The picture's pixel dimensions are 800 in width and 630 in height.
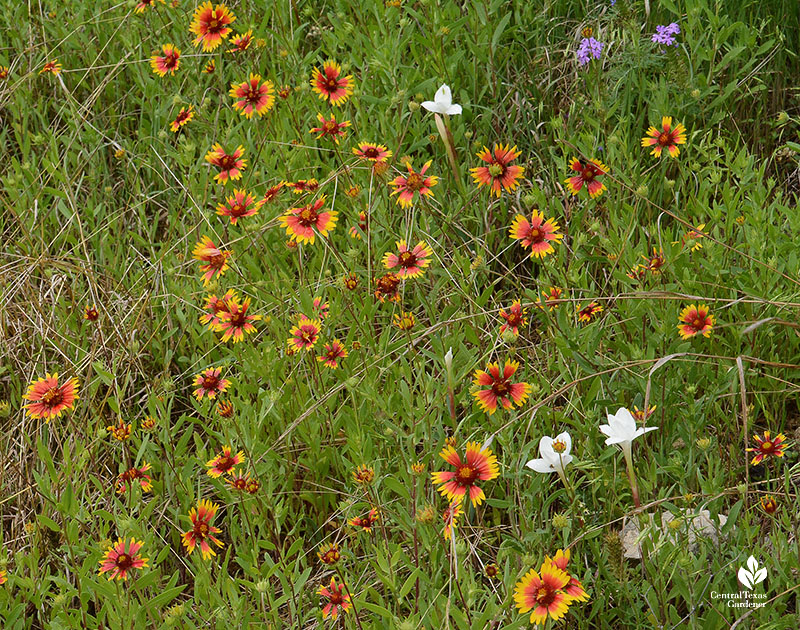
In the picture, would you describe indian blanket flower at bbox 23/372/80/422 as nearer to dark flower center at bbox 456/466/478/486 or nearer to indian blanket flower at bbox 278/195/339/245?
indian blanket flower at bbox 278/195/339/245

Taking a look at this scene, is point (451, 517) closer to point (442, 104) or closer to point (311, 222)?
point (311, 222)

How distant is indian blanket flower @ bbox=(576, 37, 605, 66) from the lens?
281 cm

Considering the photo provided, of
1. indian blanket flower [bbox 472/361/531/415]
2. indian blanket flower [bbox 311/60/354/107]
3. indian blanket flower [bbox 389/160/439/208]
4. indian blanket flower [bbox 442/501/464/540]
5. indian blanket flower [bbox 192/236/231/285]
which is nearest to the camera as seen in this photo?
indian blanket flower [bbox 442/501/464/540]

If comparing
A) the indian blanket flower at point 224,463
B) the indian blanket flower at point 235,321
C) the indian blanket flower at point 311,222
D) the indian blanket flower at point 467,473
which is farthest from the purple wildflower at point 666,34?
the indian blanket flower at point 224,463

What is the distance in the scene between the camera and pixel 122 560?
168 cm

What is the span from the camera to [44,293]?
274cm

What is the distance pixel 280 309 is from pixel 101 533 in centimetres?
79

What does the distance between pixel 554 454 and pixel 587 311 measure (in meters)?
0.57

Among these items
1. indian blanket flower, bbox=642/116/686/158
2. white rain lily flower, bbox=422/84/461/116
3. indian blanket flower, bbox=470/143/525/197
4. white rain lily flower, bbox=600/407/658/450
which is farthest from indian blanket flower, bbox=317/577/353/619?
indian blanket flower, bbox=642/116/686/158

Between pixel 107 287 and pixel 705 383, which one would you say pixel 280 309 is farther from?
pixel 705 383

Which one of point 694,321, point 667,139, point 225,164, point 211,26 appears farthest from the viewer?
point 211,26

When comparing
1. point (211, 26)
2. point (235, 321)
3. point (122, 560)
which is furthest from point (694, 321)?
point (211, 26)

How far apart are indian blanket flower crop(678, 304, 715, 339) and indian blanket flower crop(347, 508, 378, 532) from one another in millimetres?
781

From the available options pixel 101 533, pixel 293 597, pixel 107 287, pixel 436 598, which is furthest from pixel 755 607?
pixel 107 287
